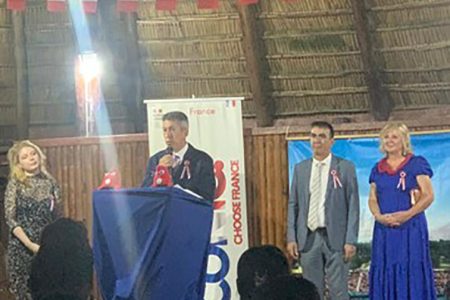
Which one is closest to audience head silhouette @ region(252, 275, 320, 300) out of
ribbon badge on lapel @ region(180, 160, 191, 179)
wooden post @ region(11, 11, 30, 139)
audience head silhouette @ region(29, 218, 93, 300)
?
audience head silhouette @ region(29, 218, 93, 300)

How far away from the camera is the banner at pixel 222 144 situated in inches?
250

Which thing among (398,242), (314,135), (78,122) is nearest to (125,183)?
(78,122)

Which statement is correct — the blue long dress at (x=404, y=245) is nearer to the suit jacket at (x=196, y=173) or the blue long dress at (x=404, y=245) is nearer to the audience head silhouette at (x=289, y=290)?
the suit jacket at (x=196, y=173)

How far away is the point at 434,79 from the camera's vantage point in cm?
753

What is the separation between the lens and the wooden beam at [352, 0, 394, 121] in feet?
24.2

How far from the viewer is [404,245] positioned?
16.7ft

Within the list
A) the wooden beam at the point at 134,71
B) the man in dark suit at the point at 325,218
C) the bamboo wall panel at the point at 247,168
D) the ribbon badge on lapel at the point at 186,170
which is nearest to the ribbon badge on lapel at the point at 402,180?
the man in dark suit at the point at 325,218

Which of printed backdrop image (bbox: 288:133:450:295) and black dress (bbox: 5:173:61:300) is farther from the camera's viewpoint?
printed backdrop image (bbox: 288:133:450:295)

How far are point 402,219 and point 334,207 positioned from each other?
0.59 m

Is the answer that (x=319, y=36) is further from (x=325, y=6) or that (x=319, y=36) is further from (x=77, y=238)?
(x=77, y=238)

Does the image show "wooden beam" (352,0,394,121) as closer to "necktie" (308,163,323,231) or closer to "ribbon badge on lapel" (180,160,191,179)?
"necktie" (308,163,323,231)

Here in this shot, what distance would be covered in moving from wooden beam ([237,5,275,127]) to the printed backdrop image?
1305 mm

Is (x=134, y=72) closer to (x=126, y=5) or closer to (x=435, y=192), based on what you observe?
(x=126, y=5)

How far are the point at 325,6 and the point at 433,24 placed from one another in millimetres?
890
